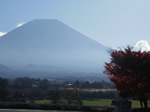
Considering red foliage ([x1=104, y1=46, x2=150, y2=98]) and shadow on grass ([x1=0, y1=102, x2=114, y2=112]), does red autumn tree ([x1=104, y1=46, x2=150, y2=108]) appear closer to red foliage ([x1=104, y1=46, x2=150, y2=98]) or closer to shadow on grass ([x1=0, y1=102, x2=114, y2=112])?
red foliage ([x1=104, y1=46, x2=150, y2=98])

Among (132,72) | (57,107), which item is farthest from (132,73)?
(57,107)

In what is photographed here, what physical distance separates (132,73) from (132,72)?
42 millimetres

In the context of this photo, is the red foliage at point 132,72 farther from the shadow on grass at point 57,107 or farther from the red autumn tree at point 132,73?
the shadow on grass at point 57,107

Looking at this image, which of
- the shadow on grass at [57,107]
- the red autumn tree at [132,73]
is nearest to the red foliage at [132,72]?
the red autumn tree at [132,73]

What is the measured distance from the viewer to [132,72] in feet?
33.3

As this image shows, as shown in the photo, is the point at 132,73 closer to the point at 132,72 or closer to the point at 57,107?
the point at 132,72

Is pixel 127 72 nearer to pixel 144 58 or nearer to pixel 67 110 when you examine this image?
pixel 144 58

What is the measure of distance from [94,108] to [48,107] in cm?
285

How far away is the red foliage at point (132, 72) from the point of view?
32.8 ft

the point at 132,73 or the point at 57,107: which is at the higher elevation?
the point at 132,73

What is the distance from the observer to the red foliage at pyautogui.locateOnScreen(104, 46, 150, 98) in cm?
1001

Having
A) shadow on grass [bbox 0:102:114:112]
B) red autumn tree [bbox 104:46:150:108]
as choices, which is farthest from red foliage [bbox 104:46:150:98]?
shadow on grass [bbox 0:102:114:112]

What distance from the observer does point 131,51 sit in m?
10.5

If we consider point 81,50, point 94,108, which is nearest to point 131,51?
point 94,108
